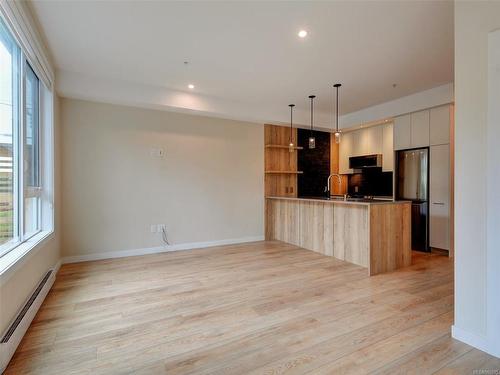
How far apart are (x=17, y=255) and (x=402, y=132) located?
561 cm

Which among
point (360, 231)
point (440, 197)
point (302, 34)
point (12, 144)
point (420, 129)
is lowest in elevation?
point (360, 231)

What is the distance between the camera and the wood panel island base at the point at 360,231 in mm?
3459

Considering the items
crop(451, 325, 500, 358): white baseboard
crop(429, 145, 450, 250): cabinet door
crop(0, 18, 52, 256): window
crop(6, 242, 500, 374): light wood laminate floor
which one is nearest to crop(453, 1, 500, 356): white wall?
crop(451, 325, 500, 358): white baseboard

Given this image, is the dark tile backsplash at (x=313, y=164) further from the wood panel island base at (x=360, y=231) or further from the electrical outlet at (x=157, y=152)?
the electrical outlet at (x=157, y=152)

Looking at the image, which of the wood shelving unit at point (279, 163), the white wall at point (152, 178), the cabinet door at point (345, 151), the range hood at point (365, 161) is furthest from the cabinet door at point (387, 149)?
the white wall at point (152, 178)

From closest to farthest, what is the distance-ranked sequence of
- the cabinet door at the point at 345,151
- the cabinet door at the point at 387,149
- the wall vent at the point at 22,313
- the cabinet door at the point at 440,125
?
the wall vent at the point at 22,313, the cabinet door at the point at 440,125, the cabinet door at the point at 387,149, the cabinet door at the point at 345,151

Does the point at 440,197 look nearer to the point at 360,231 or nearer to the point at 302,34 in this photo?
the point at 360,231

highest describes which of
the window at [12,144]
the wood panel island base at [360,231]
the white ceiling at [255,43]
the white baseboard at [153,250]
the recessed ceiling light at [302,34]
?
the white ceiling at [255,43]

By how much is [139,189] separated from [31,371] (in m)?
3.04

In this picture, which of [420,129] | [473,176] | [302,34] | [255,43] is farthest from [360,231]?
[255,43]

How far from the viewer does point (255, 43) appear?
2.87 metres

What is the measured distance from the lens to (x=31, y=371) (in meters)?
1.63

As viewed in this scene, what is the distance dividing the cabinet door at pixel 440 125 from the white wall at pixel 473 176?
9.20 ft

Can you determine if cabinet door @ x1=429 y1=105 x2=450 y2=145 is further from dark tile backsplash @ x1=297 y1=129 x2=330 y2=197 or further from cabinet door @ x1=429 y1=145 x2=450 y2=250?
dark tile backsplash @ x1=297 y1=129 x2=330 y2=197
